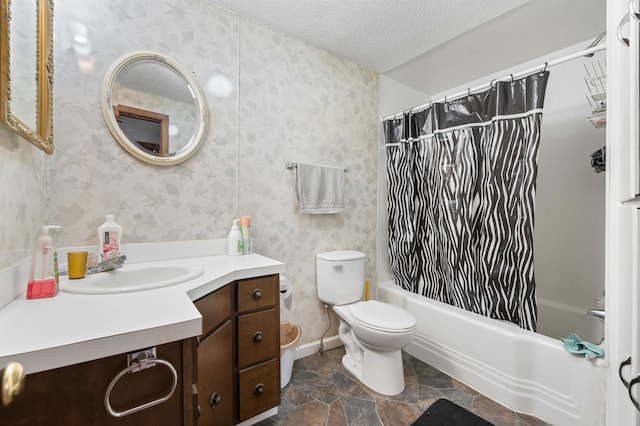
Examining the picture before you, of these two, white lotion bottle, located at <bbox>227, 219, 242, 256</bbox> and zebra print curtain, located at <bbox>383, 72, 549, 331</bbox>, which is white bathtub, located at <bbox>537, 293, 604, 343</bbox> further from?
white lotion bottle, located at <bbox>227, 219, 242, 256</bbox>

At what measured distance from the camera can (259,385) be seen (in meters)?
1.31

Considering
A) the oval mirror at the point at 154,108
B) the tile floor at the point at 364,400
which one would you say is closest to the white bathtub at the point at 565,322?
the tile floor at the point at 364,400

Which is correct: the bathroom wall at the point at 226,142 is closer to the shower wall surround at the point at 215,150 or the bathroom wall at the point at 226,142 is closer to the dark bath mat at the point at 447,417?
the shower wall surround at the point at 215,150

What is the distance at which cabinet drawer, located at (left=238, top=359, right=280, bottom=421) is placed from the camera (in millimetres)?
1259

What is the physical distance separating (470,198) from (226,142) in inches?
63.3

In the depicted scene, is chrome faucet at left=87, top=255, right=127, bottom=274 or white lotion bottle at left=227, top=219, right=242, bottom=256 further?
white lotion bottle at left=227, top=219, right=242, bottom=256

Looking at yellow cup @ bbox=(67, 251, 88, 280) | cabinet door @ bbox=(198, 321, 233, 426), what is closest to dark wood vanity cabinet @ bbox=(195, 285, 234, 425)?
cabinet door @ bbox=(198, 321, 233, 426)

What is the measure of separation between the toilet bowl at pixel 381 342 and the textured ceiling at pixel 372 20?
1857 millimetres

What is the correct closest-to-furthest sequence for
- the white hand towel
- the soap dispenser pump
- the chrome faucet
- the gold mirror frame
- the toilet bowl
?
the gold mirror frame
the soap dispenser pump
the chrome faucet
the toilet bowl
the white hand towel

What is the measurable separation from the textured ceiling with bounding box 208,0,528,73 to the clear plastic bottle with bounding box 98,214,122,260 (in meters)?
1.37

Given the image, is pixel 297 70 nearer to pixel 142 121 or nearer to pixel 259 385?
pixel 142 121

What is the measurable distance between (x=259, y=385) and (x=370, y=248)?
4.68 feet

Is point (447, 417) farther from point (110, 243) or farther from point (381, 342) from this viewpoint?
point (110, 243)

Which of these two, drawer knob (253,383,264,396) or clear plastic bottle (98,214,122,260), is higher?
clear plastic bottle (98,214,122,260)
